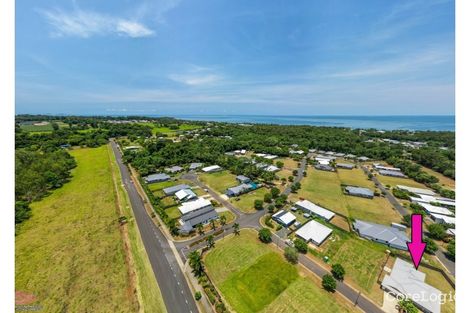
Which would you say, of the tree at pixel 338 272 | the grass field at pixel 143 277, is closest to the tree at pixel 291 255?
the tree at pixel 338 272

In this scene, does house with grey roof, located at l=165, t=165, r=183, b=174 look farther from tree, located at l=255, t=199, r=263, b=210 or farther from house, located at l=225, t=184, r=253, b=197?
tree, located at l=255, t=199, r=263, b=210

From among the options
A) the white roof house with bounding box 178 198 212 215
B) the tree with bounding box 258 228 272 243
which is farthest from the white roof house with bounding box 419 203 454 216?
the white roof house with bounding box 178 198 212 215

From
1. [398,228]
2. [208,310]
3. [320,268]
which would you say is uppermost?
[398,228]

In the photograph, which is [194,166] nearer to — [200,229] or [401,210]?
[200,229]

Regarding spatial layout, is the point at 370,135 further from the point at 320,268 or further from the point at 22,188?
the point at 22,188

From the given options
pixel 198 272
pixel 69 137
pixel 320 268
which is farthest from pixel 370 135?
pixel 69 137

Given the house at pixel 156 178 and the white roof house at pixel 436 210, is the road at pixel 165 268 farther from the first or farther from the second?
the white roof house at pixel 436 210

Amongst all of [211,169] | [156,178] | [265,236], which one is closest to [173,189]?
[156,178]
